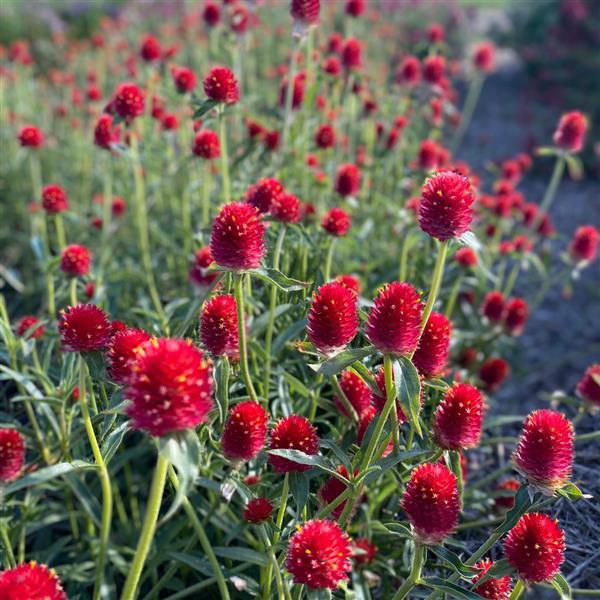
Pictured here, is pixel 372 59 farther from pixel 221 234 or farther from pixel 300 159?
pixel 221 234

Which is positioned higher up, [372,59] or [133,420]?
[133,420]

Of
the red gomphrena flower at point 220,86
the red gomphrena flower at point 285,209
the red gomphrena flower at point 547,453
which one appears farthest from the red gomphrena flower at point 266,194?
the red gomphrena flower at point 547,453

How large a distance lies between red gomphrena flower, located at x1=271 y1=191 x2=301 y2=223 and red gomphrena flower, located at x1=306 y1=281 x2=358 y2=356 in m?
0.63

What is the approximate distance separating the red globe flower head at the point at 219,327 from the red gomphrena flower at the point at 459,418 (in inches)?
21.1

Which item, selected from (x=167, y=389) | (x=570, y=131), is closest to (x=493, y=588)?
(x=167, y=389)

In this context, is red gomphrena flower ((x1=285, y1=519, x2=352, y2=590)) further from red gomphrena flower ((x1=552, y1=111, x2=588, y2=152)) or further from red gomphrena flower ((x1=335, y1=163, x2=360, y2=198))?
red gomphrena flower ((x1=552, y1=111, x2=588, y2=152))

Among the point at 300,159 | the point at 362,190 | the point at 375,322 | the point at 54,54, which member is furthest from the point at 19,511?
the point at 54,54

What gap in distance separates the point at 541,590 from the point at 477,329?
145 cm

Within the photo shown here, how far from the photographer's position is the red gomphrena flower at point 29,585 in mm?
1122

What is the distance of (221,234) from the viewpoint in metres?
1.64

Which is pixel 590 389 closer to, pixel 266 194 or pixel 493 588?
pixel 493 588

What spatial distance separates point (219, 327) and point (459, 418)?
0.60 meters

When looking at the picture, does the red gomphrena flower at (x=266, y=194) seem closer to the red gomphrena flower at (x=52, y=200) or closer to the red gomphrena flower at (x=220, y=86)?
the red gomphrena flower at (x=220, y=86)

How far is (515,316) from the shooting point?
315cm
